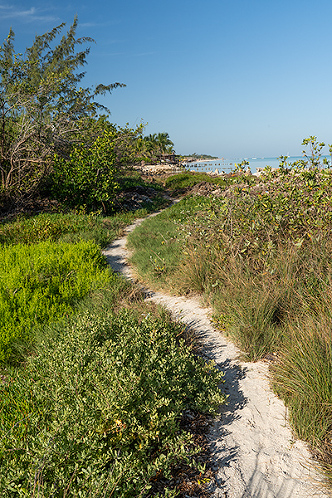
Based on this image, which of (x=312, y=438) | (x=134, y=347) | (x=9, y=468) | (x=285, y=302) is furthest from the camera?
(x=285, y=302)

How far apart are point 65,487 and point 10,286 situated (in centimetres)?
384

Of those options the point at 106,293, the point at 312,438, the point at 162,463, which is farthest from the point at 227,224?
the point at 162,463

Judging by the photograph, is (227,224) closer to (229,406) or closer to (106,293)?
(106,293)

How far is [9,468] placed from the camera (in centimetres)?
189

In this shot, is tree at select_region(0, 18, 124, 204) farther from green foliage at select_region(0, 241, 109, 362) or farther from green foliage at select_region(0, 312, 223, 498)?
green foliage at select_region(0, 312, 223, 498)

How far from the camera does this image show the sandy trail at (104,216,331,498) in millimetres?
2336

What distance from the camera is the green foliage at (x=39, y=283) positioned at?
13.8 feet

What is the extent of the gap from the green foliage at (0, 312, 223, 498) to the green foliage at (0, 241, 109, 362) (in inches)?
35.3

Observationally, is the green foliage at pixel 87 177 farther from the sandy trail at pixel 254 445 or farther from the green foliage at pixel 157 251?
the sandy trail at pixel 254 445

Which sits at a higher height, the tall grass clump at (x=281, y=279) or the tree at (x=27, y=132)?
the tree at (x=27, y=132)

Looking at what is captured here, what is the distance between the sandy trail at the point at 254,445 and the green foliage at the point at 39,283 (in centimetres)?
221

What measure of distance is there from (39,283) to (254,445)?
13.2 ft

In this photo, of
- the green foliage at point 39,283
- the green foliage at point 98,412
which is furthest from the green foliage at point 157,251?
the green foliage at point 98,412

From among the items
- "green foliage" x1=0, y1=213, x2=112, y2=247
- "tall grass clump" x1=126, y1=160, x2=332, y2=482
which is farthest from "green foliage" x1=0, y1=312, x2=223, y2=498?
"green foliage" x1=0, y1=213, x2=112, y2=247
